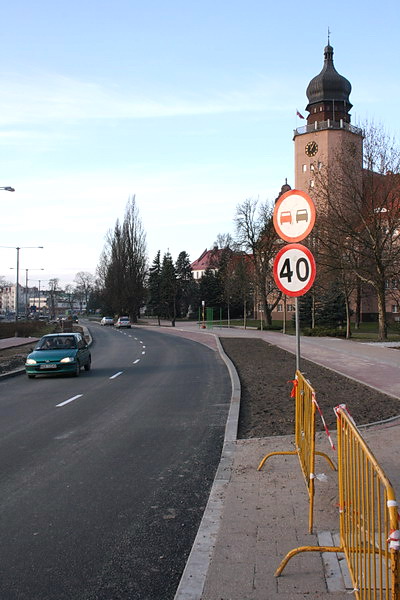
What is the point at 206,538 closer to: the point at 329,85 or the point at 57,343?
the point at 57,343

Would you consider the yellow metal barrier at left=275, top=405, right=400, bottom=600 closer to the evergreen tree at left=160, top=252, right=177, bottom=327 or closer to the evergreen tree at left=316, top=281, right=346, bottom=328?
the evergreen tree at left=316, top=281, right=346, bottom=328

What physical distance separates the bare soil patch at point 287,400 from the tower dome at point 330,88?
56.5m

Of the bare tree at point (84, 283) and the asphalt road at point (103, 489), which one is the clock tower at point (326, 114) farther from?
the bare tree at point (84, 283)

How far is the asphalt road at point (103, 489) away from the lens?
4.13 meters

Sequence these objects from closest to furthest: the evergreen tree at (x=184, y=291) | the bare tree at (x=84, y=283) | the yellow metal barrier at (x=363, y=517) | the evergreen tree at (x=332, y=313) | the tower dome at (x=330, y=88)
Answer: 1. the yellow metal barrier at (x=363, y=517)
2. the evergreen tree at (x=332, y=313)
3. the tower dome at (x=330, y=88)
4. the evergreen tree at (x=184, y=291)
5. the bare tree at (x=84, y=283)

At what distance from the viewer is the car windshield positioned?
18922mm

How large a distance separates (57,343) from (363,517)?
16.6m

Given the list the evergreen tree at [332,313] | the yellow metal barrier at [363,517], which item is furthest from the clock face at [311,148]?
the yellow metal barrier at [363,517]

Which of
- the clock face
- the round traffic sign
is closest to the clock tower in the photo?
the clock face

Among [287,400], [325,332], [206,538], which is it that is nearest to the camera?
[206,538]

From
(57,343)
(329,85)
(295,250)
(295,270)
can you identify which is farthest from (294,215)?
(329,85)

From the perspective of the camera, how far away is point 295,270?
7.25 m

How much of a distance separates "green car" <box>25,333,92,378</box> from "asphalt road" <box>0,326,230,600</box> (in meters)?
3.85

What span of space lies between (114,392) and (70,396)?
1.09 metres
